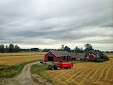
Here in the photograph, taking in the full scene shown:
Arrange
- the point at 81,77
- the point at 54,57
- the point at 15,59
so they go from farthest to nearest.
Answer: the point at 15,59 → the point at 54,57 → the point at 81,77

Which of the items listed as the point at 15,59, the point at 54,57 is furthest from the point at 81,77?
the point at 15,59

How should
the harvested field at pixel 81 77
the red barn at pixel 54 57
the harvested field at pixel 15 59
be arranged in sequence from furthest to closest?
the red barn at pixel 54 57 < the harvested field at pixel 15 59 < the harvested field at pixel 81 77

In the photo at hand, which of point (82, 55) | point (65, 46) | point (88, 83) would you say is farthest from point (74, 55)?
point (65, 46)

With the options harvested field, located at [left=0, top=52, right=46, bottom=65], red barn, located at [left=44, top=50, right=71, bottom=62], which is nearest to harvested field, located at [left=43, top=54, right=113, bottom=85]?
harvested field, located at [left=0, top=52, right=46, bottom=65]

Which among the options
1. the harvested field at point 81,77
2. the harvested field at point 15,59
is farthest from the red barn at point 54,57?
the harvested field at point 81,77

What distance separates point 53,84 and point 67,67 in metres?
12.5

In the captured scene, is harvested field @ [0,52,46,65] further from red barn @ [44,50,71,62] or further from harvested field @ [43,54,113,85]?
harvested field @ [43,54,113,85]

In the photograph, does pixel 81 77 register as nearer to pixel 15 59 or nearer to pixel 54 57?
pixel 54 57

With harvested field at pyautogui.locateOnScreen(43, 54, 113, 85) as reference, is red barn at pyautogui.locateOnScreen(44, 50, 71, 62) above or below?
above

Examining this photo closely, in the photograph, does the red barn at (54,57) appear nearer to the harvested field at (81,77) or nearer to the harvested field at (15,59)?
the harvested field at (15,59)

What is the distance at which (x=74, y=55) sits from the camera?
2036 inches

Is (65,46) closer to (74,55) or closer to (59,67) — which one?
(74,55)

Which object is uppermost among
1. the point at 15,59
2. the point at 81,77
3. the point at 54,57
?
the point at 54,57

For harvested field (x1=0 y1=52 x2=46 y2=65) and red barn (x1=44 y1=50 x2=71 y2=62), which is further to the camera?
red barn (x1=44 y1=50 x2=71 y2=62)
